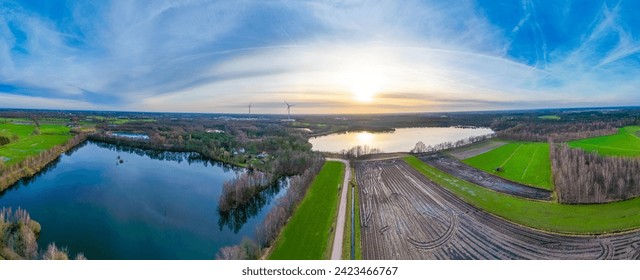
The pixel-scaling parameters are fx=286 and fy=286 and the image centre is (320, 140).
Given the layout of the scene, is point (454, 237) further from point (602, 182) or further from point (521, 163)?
point (521, 163)

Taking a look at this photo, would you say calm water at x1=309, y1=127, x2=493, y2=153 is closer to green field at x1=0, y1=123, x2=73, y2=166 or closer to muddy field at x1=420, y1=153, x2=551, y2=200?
muddy field at x1=420, y1=153, x2=551, y2=200

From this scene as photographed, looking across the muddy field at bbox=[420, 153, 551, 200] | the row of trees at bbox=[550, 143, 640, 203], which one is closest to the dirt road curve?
the muddy field at bbox=[420, 153, 551, 200]

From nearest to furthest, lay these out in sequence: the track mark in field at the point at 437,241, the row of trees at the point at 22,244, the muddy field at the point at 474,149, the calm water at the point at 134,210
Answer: the row of trees at the point at 22,244 < the track mark in field at the point at 437,241 < the calm water at the point at 134,210 < the muddy field at the point at 474,149

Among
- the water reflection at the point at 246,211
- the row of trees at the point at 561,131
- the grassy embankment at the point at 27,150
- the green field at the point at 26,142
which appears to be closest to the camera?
the water reflection at the point at 246,211

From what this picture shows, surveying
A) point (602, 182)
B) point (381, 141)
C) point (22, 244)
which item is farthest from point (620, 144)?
point (381, 141)

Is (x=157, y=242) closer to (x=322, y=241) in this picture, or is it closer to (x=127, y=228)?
(x=127, y=228)

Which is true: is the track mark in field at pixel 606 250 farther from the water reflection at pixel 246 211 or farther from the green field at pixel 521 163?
the water reflection at pixel 246 211

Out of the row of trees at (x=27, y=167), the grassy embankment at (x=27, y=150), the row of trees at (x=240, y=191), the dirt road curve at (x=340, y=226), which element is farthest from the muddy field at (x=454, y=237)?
the grassy embankment at (x=27, y=150)
